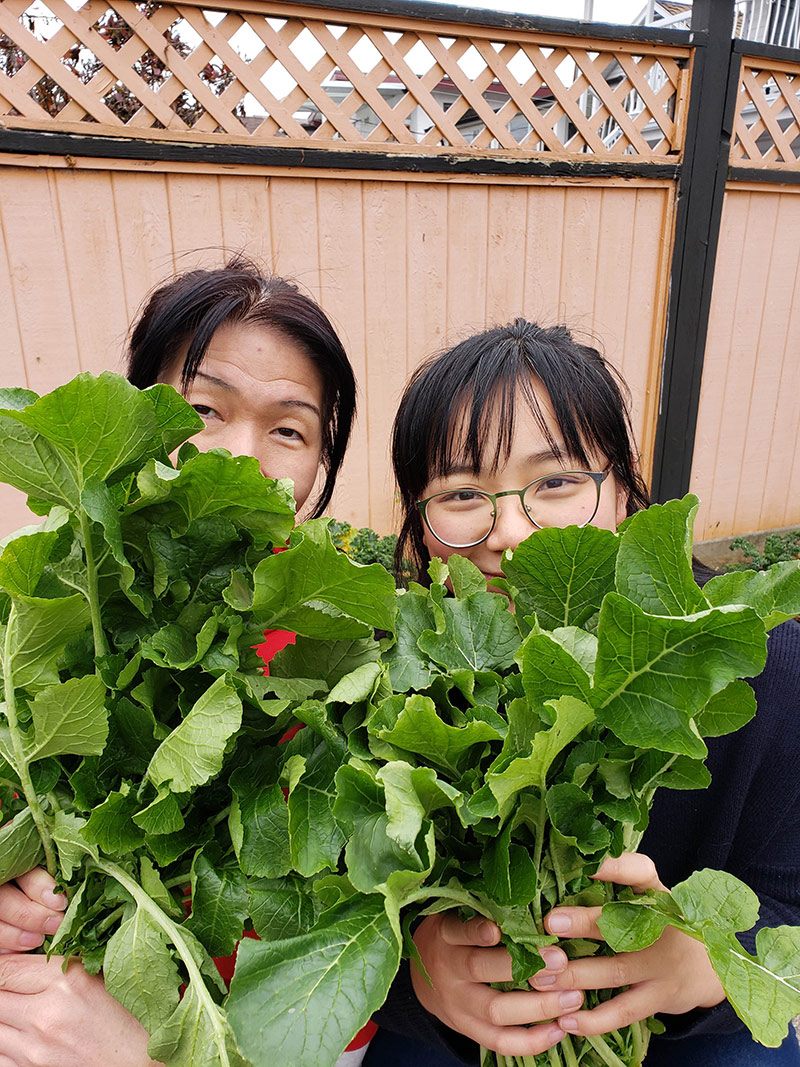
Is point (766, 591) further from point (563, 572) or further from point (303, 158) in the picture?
point (303, 158)

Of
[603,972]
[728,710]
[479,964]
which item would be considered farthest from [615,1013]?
[728,710]

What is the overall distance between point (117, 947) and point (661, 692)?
58cm

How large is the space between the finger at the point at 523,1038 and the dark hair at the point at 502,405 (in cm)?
81

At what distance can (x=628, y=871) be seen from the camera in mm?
794

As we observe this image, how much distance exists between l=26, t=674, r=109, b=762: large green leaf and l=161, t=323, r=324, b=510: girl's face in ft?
2.37

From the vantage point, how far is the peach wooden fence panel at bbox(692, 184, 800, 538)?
462 centimetres

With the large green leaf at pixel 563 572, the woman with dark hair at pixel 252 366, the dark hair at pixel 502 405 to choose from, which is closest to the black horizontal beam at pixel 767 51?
the dark hair at pixel 502 405

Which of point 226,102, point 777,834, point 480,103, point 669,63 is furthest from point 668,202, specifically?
point 777,834

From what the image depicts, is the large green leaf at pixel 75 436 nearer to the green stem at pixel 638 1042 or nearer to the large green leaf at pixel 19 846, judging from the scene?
the large green leaf at pixel 19 846

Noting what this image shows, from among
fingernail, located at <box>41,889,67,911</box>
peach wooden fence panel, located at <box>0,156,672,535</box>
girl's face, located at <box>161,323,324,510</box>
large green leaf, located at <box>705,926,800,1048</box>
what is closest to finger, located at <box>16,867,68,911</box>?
fingernail, located at <box>41,889,67,911</box>

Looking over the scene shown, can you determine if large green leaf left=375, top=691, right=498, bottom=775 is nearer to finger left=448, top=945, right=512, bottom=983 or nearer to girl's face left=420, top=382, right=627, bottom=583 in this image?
finger left=448, top=945, right=512, bottom=983

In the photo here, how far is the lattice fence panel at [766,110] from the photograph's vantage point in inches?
168

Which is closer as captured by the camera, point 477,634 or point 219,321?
point 477,634

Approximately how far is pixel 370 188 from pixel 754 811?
3150mm
